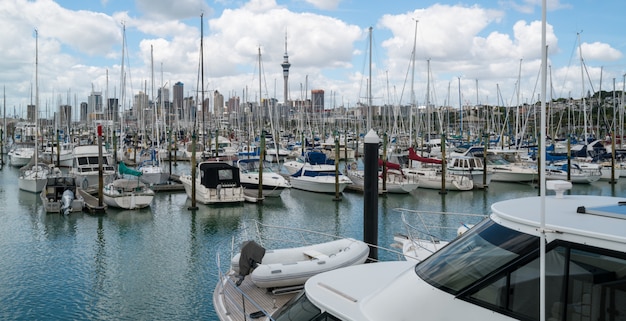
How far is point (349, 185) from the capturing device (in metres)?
38.4

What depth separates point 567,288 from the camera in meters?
4.25

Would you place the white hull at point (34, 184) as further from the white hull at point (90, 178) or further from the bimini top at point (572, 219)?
the bimini top at point (572, 219)

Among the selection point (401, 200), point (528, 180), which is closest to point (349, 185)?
point (401, 200)

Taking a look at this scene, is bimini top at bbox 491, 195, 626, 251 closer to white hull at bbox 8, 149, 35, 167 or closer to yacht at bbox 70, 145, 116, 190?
yacht at bbox 70, 145, 116, 190

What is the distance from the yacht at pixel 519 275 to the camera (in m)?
4.15

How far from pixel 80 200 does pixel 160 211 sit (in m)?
4.40

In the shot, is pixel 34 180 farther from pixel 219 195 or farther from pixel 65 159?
pixel 65 159

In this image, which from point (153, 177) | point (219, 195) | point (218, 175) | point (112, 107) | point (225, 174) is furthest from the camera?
point (112, 107)

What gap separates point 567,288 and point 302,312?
112 inches

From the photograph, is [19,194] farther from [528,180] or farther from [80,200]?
[528,180]

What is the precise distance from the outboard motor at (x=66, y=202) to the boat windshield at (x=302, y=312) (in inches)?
1016

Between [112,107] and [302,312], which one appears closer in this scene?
[302,312]

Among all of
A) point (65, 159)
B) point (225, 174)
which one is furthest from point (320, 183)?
point (65, 159)

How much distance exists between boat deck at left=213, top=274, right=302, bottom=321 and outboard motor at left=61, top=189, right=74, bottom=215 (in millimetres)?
21071
